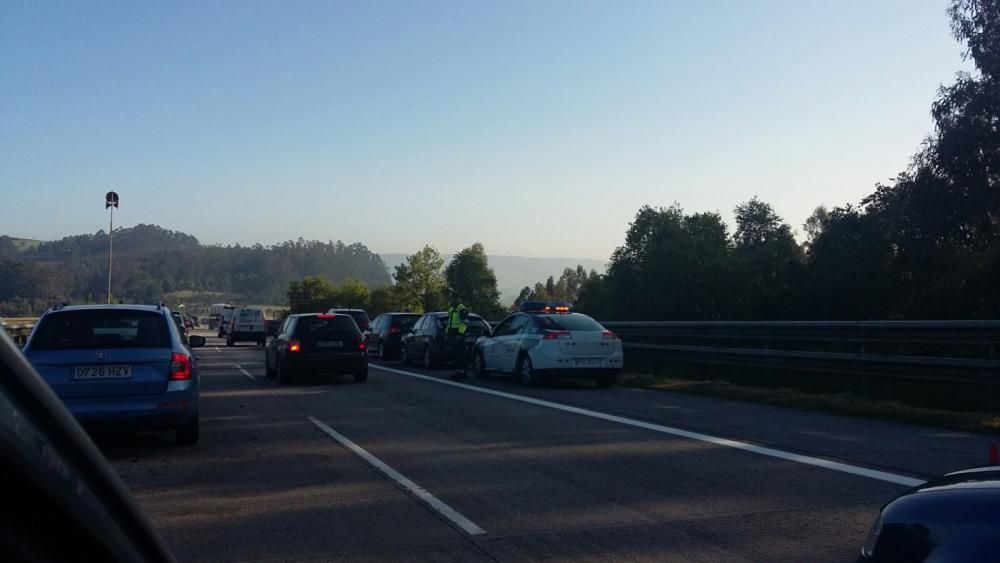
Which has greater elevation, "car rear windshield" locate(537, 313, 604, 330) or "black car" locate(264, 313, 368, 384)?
"car rear windshield" locate(537, 313, 604, 330)

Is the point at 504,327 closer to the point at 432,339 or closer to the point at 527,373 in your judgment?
the point at 527,373

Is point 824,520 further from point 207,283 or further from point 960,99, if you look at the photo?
point 207,283

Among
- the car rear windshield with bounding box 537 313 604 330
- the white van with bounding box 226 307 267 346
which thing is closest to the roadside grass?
the car rear windshield with bounding box 537 313 604 330

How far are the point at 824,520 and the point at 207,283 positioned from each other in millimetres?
162459

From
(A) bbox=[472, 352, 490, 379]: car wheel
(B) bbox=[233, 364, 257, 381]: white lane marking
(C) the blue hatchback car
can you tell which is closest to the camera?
(C) the blue hatchback car

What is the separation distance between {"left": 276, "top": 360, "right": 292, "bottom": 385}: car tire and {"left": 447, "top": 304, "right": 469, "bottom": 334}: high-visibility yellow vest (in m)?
4.11

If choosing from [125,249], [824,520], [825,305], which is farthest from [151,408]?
[125,249]

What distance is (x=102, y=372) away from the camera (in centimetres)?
979

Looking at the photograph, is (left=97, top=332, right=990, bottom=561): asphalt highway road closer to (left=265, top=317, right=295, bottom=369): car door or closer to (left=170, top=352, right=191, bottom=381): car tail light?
(left=170, top=352, right=191, bottom=381): car tail light

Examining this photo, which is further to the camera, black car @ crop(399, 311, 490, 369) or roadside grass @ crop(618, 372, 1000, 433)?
black car @ crop(399, 311, 490, 369)

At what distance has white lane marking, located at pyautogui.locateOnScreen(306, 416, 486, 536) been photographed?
21.8ft

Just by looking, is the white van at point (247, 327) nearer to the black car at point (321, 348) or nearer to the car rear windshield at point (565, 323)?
the black car at point (321, 348)

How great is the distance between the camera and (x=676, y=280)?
63844 mm

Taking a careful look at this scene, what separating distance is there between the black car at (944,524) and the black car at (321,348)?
651 inches
